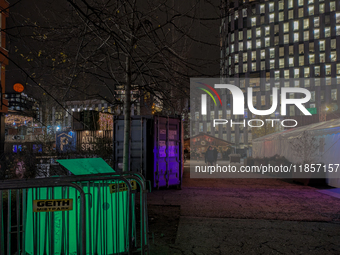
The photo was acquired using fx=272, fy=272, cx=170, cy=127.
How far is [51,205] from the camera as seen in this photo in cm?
319

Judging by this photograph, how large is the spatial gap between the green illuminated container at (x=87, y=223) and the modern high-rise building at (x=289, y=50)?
3203 inches

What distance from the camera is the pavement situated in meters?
4.60

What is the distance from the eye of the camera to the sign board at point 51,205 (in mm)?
3166

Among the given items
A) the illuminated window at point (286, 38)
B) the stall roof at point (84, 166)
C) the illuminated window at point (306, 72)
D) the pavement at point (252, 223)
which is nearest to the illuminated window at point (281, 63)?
the illuminated window at point (286, 38)

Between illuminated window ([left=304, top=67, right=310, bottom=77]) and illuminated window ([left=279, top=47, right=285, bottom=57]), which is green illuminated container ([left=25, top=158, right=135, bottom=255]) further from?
illuminated window ([left=279, top=47, right=285, bottom=57])

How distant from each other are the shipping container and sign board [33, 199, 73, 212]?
274 inches

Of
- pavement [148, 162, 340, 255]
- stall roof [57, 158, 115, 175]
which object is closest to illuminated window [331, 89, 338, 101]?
pavement [148, 162, 340, 255]

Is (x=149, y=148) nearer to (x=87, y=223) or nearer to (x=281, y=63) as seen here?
(x=87, y=223)

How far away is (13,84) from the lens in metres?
6.45

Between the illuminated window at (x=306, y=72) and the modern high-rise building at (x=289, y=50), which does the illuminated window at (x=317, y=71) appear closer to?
the modern high-rise building at (x=289, y=50)

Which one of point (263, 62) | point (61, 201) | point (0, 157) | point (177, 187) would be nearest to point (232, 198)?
point (177, 187)

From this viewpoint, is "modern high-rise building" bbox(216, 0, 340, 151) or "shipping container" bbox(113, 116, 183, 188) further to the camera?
"modern high-rise building" bbox(216, 0, 340, 151)

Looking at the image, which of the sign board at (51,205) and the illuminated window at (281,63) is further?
the illuminated window at (281,63)

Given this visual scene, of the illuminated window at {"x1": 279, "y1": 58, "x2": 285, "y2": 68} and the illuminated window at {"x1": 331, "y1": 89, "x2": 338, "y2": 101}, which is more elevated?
the illuminated window at {"x1": 279, "y1": 58, "x2": 285, "y2": 68}
